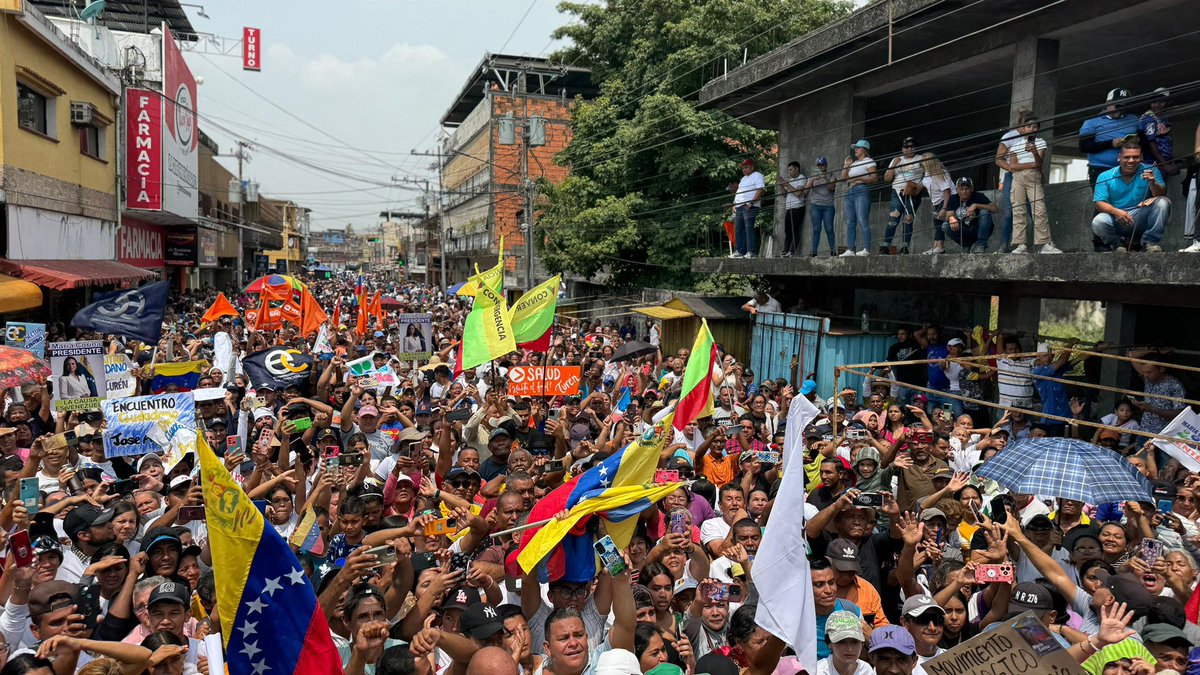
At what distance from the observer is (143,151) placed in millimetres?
26531

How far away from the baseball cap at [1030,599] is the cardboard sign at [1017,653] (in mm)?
1235

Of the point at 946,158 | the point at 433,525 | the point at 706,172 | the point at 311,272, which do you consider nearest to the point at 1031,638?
the point at 433,525

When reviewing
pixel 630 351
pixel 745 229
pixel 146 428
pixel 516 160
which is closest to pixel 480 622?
pixel 146 428

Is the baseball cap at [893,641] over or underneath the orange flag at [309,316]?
underneath

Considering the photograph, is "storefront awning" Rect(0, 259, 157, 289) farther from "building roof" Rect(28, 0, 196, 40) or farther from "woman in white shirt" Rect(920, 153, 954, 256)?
"woman in white shirt" Rect(920, 153, 954, 256)

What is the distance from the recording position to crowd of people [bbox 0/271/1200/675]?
177 inches

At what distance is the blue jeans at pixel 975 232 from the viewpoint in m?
12.6

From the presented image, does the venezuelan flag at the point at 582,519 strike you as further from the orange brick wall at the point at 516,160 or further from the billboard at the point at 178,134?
the orange brick wall at the point at 516,160

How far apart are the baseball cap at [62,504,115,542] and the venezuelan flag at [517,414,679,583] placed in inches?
109

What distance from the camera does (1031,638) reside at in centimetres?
379

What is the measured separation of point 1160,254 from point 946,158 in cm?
927

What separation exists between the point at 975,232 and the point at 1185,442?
6215 mm

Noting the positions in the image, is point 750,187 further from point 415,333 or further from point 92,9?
point 92,9

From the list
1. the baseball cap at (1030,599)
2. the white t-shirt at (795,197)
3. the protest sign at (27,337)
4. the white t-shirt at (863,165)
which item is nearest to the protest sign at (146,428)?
the protest sign at (27,337)
